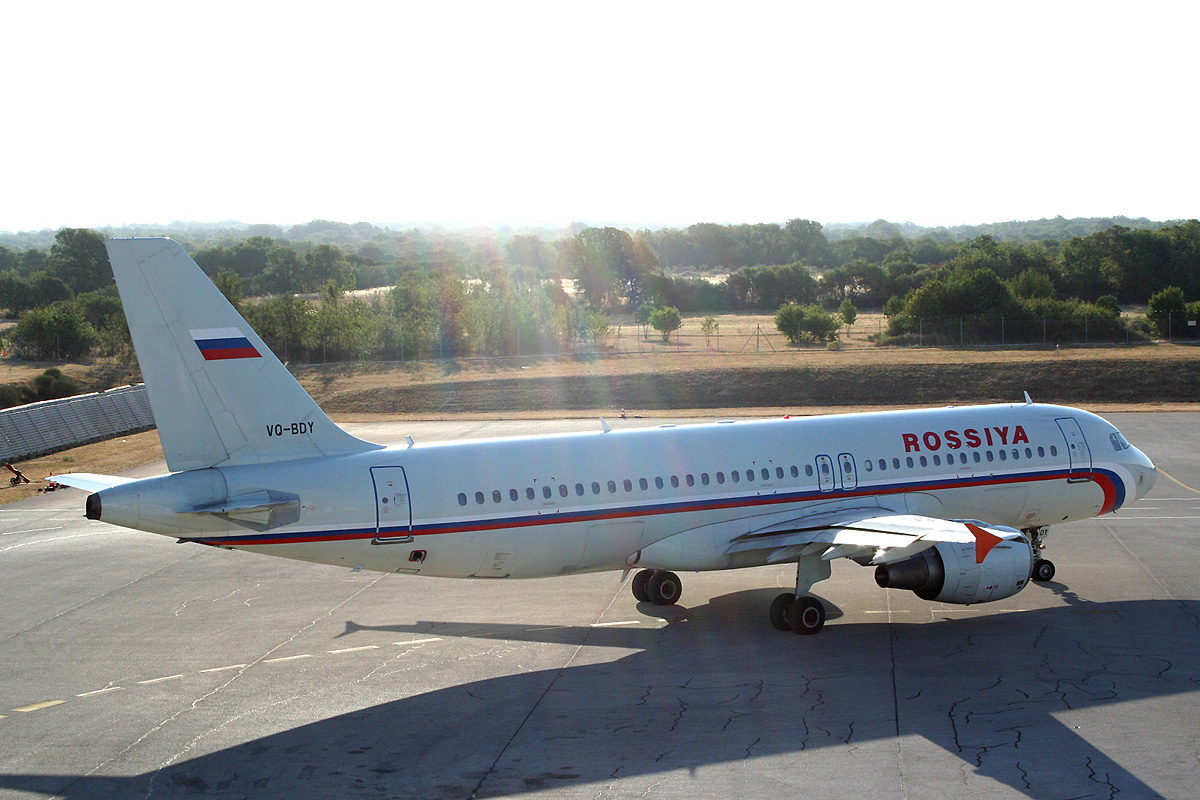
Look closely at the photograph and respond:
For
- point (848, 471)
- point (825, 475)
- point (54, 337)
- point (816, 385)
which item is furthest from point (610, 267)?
point (825, 475)

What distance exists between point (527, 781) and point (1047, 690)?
388 inches

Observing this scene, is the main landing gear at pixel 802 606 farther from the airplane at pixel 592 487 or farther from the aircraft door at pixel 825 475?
the aircraft door at pixel 825 475

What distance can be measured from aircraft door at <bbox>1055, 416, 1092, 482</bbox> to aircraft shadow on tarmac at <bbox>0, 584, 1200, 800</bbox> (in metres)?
4.01

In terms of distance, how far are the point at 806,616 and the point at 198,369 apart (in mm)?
13557

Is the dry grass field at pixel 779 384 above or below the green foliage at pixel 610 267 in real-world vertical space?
below

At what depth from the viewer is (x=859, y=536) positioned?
69.4 ft

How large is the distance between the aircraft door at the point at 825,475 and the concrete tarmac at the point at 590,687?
9.85ft

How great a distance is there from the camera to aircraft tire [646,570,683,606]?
24.5 metres

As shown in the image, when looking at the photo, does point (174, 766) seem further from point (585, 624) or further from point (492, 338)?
point (492, 338)

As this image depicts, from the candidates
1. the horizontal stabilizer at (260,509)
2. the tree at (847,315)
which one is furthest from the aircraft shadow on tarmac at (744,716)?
the tree at (847,315)

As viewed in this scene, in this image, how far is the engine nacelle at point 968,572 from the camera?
20766mm

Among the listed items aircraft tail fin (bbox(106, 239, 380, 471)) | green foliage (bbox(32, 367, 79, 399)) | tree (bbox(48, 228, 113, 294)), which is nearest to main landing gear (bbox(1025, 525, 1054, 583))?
aircraft tail fin (bbox(106, 239, 380, 471))

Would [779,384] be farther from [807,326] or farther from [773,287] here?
[773,287]

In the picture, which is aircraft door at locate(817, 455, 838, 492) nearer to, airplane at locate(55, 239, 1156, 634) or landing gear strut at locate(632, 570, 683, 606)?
airplane at locate(55, 239, 1156, 634)
